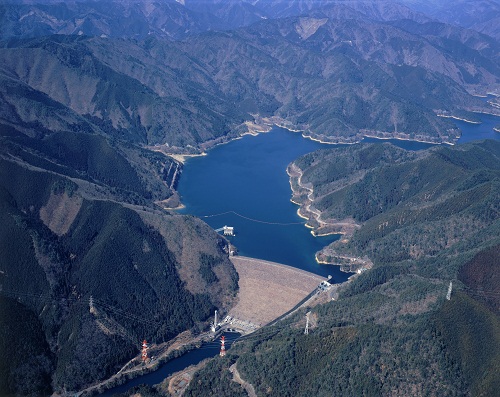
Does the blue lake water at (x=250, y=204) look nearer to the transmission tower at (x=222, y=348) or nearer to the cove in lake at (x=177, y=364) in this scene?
the cove in lake at (x=177, y=364)

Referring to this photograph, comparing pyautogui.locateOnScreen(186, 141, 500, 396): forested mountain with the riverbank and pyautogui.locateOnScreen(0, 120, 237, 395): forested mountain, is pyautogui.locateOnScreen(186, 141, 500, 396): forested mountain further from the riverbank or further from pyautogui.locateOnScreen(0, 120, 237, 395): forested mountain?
pyautogui.locateOnScreen(0, 120, 237, 395): forested mountain

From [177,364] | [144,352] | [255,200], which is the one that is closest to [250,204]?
[255,200]

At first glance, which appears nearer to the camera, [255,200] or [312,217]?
[312,217]

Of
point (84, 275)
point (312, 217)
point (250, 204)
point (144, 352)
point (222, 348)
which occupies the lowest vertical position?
point (144, 352)

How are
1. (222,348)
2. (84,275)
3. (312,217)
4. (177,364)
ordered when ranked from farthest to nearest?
(312,217) < (84,275) < (222,348) < (177,364)

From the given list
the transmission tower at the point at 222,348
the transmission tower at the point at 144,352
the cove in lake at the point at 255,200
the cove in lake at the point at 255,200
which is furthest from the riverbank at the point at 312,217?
the transmission tower at the point at 144,352

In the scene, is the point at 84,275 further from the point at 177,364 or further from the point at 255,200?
the point at 255,200

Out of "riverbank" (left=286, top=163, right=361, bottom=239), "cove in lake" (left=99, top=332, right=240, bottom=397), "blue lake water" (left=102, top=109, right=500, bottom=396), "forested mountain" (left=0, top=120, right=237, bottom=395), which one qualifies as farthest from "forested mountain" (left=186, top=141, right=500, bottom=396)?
"forested mountain" (left=0, top=120, right=237, bottom=395)

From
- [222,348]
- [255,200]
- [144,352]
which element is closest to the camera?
[144,352]

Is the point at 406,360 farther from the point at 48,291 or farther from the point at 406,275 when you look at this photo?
the point at 48,291
